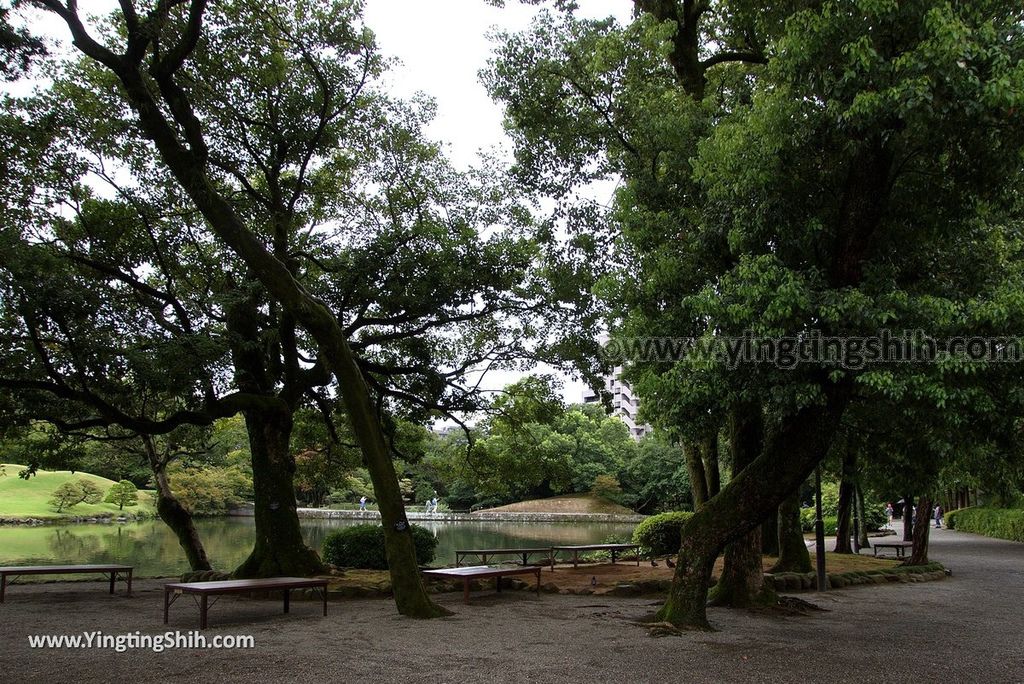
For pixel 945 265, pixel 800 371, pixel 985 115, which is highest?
pixel 985 115

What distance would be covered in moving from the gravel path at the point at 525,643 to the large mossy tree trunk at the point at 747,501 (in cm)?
42

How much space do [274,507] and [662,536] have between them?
921 cm

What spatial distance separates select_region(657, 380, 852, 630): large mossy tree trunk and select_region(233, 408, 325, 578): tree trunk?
617 cm

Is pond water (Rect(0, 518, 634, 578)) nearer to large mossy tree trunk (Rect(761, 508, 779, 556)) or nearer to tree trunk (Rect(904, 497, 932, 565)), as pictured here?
large mossy tree trunk (Rect(761, 508, 779, 556))

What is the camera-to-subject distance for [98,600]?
9828 mm

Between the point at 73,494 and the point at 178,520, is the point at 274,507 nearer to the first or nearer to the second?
the point at 178,520

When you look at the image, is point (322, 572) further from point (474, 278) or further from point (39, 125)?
point (39, 125)

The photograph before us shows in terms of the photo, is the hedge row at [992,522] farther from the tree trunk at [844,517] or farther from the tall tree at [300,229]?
the tall tree at [300,229]

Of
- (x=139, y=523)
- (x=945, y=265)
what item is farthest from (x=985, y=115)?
(x=139, y=523)

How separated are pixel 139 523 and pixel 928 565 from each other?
115ft

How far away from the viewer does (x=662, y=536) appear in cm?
1653

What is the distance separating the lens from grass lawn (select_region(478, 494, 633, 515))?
4562 centimetres

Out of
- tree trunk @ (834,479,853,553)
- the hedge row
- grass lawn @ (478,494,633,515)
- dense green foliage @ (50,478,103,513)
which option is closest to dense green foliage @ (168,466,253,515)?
dense green foliage @ (50,478,103,513)

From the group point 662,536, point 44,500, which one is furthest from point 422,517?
point 662,536
